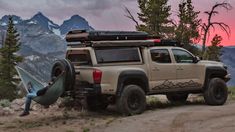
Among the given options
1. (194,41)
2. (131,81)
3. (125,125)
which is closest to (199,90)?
(131,81)

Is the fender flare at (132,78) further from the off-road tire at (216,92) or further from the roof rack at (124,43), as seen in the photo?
the off-road tire at (216,92)

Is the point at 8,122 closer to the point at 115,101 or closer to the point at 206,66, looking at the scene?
the point at 115,101

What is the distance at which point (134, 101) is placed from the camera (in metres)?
15.5

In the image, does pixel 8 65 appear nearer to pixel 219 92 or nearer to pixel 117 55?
pixel 219 92

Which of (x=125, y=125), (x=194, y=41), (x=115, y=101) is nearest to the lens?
(x=125, y=125)

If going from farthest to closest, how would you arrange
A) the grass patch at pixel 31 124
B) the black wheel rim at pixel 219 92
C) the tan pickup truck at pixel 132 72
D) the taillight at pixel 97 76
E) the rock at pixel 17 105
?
the black wheel rim at pixel 219 92
the rock at pixel 17 105
the tan pickup truck at pixel 132 72
the taillight at pixel 97 76
the grass patch at pixel 31 124

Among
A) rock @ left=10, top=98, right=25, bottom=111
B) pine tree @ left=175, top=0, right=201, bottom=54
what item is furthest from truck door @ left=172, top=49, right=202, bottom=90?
pine tree @ left=175, top=0, right=201, bottom=54

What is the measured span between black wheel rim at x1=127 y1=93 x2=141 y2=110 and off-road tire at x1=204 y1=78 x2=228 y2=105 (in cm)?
333

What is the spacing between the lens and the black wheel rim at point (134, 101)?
15.4m

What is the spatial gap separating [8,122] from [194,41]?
3908 centimetres

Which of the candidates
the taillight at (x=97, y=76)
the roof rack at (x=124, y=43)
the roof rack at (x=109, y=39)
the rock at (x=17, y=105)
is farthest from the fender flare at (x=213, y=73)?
the rock at (x=17, y=105)

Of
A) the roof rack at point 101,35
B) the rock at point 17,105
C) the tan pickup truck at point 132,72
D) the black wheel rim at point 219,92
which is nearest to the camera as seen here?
the tan pickup truck at point 132,72

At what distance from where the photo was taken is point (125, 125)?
13320mm

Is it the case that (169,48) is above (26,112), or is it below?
above
